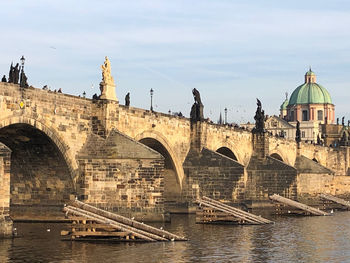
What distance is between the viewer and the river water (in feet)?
84.9

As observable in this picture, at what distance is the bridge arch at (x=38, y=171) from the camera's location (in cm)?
3694

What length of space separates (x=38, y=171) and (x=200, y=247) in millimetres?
12420

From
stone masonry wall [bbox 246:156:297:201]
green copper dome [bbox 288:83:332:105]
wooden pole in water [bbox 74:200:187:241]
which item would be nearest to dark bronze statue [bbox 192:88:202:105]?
stone masonry wall [bbox 246:156:297:201]

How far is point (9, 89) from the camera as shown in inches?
1341

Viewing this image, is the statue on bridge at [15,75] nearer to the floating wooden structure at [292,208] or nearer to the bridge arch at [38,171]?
the bridge arch at [38,171]

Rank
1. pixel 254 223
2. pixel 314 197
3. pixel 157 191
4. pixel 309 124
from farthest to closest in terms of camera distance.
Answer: pixel 309 124 → pixel 314 197 → pixel 254 223 → pixel 157 191

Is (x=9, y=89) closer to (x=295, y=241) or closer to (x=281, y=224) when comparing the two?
(x=295, y=241)

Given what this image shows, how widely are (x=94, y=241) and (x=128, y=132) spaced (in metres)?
13.7

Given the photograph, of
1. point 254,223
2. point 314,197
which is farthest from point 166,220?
point 314,197

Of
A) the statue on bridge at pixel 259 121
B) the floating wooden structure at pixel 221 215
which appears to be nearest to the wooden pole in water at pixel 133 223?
the floating wooden structure at pixel 221 215

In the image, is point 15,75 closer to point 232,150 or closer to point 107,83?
point 107,83

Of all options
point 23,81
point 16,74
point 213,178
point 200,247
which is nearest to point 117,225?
point 200,247

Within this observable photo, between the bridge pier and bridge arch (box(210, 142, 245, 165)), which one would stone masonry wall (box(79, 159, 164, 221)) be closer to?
the bridge pier

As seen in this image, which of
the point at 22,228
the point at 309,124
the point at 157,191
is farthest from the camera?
the point at 309,124
